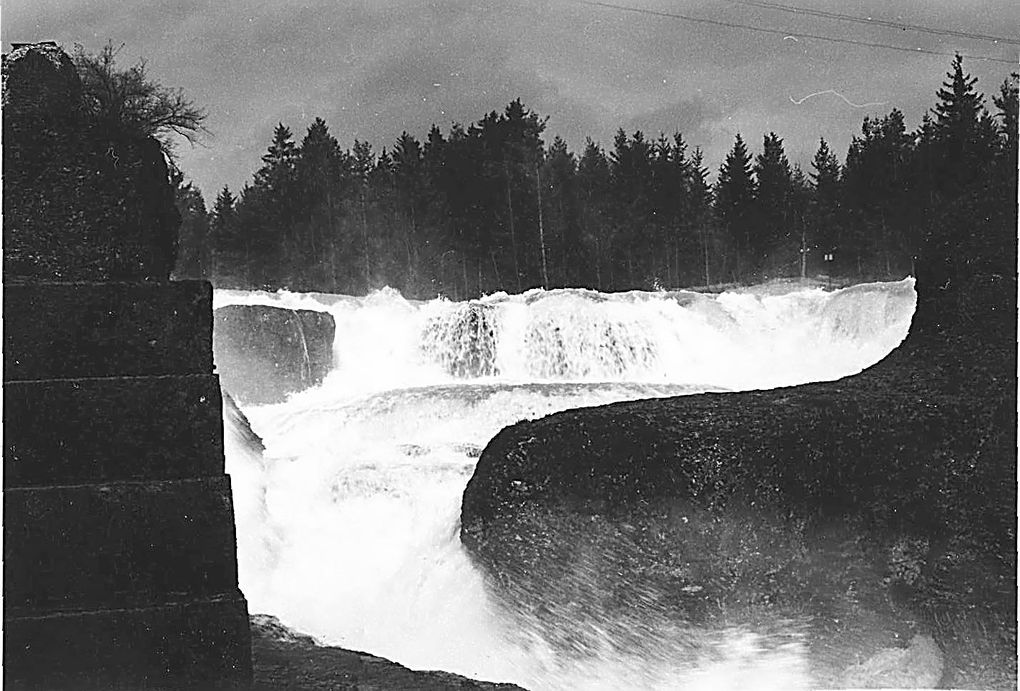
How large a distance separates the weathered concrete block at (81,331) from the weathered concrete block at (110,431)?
0.04 meters

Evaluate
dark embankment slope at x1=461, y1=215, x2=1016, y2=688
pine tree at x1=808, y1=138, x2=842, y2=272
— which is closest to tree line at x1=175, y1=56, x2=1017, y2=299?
pine tree at x1=808, y1=138, x2=842, y2=272

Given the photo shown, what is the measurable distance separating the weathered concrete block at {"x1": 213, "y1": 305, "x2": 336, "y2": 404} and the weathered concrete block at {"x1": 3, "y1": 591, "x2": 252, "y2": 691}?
39.4 inches

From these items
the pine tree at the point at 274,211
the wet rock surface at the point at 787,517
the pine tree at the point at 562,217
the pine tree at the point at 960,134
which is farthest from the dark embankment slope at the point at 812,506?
the pine tree at the point at 274,211

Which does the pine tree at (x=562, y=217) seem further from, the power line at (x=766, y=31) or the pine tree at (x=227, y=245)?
the pine tree at (x=227, y=245)

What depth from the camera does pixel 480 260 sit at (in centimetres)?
405

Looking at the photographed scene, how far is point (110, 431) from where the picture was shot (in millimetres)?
3379

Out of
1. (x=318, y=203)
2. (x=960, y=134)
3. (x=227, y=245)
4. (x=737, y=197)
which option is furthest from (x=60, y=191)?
(x=960, y=134)

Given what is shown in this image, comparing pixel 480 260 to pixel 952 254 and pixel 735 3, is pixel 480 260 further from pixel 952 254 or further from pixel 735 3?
pixel 952 254

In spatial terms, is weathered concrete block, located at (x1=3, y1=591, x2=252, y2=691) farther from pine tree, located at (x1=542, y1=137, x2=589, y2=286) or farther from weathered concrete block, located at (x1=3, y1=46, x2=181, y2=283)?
pine tree, located at (x1=542, y1=137, x2=589, y2=286)

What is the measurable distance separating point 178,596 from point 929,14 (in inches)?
133

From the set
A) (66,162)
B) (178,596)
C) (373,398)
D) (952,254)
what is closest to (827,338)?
(952,254)

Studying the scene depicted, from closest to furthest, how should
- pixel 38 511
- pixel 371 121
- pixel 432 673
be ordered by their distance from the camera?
pixel 38 511
pixel 432 673
pixel 371 121

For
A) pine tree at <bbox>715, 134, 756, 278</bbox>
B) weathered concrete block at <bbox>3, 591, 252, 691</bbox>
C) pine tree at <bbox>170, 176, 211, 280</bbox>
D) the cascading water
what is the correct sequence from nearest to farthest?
weathered concrete block at <bbox>3, 591, 252, 691</bbox> → pine tree at <bbox>170, 176, 211, 280</bbox> → the cascading water → pine tree at <bbox>715, 134, 756, 278</bbox>

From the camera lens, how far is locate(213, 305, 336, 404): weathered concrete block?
13.3ft
